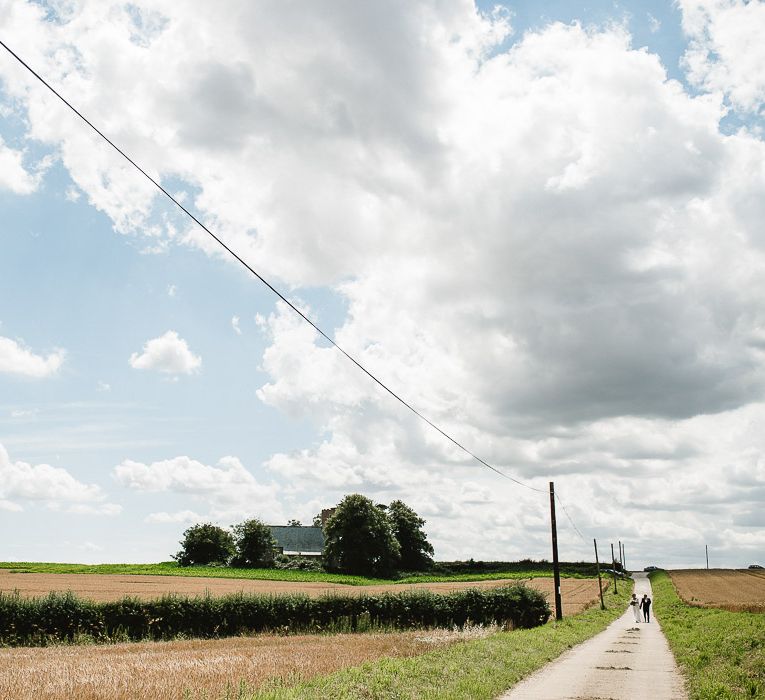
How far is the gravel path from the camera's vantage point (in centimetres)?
1533

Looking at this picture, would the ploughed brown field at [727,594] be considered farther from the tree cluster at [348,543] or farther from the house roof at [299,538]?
the house roof at [299,538]

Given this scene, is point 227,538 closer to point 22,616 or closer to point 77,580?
point 77,580

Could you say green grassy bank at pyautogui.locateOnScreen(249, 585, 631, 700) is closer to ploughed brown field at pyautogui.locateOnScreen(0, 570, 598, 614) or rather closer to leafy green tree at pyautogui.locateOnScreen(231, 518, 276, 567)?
ploughed brown field at pyautogui.locateOnScreen(0, 570, 598, 614)

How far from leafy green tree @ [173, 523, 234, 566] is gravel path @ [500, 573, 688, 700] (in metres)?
90.4

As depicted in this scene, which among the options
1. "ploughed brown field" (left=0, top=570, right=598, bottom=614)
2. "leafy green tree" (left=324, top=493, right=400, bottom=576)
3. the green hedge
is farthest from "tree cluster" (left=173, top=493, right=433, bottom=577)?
the green hedge

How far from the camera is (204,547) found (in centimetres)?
10944

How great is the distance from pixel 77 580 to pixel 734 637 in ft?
196

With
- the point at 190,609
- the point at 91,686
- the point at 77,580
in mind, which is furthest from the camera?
the point at 77,580

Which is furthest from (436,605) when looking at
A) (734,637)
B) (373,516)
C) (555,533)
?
(373,516)

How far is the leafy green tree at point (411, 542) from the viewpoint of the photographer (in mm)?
116938

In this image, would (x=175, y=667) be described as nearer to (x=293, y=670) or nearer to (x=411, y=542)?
(x=293, y=670)

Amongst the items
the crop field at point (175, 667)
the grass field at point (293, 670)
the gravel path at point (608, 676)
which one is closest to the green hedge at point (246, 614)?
the crop field at point (175, 667)

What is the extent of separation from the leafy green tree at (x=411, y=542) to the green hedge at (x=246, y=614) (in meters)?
79.3

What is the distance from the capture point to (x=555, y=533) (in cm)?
3988
